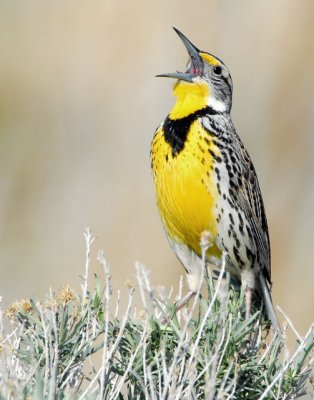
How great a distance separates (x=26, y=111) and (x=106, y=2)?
73cm

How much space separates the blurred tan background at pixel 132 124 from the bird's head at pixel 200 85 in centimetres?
200

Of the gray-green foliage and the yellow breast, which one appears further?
the yellow breast

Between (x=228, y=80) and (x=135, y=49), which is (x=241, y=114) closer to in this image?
(x=135, y=49)

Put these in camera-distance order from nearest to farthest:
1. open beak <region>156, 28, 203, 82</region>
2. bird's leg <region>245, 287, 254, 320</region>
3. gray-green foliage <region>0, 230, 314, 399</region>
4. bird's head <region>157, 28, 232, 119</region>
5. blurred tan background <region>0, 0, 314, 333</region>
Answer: gray-green foliage <region>0, 230, 314, 399</region>, bird's leg <region>245, 287, 254, 320</region>, bird's head <region>157, 28, 232, 119</region>, open beak <region>156, 28, 203, 82</region>, blurred tan background <region>0, 0, 314, 333</region>

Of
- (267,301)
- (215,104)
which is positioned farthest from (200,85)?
(267,301)

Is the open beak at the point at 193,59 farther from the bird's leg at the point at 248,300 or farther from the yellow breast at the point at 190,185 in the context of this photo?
the bird's leg at the point at 248,300

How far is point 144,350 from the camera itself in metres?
2.44

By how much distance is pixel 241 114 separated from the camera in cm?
602

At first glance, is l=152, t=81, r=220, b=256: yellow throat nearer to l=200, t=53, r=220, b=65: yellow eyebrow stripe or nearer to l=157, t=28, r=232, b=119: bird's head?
l=157, t=28, r=232, b=119: bird's head

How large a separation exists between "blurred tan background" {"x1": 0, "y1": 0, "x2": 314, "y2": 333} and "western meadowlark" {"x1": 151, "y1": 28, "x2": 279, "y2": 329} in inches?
83.5

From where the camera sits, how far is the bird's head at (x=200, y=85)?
3.76 metres

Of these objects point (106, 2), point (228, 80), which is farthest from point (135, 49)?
point (228, 80)

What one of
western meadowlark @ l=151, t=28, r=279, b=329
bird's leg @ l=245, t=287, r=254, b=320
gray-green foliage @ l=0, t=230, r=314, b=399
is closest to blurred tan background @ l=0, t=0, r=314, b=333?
western meadowlark @ l=151, t=28, r=279, b=329

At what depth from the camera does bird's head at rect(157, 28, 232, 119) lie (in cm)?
376
